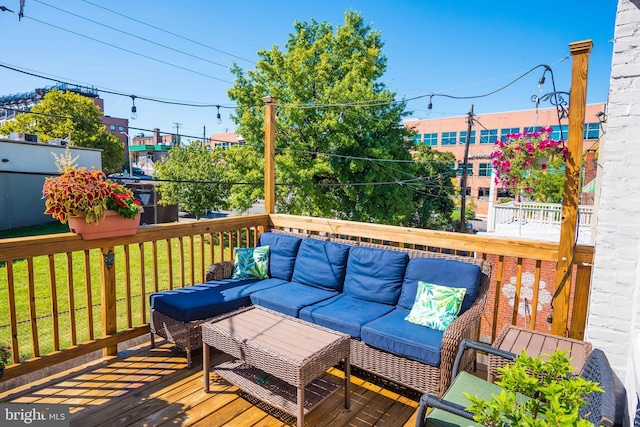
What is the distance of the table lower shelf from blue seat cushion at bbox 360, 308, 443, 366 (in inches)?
15.6

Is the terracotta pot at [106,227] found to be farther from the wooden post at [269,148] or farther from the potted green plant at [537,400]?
the potted green plant at [537,400]

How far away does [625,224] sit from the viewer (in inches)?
79.5

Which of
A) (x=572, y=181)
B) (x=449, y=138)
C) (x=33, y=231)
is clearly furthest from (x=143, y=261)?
(x=449, y=138)

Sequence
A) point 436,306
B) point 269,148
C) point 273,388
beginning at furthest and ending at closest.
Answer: point 269,148, point 436,306, point 273,388

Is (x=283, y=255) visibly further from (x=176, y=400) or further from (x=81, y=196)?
(x=81, y=196)

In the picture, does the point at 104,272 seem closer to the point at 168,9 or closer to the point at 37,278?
the point at 168,9

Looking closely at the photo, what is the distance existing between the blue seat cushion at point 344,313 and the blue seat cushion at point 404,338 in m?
0.08

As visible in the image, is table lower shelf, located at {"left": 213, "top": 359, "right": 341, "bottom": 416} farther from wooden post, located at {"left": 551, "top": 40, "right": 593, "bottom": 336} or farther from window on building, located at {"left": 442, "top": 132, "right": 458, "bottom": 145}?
window on building, located at {"left": 442, "top": 132, "right": 458, "bottom": 145}

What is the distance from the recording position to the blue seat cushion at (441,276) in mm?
2578

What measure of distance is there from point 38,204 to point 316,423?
20093mm

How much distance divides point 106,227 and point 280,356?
1751mm

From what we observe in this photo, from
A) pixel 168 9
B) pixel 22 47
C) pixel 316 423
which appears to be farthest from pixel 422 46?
pixel 316 423

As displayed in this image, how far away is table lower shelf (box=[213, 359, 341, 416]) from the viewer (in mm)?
2061

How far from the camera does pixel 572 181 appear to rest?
2.37m
